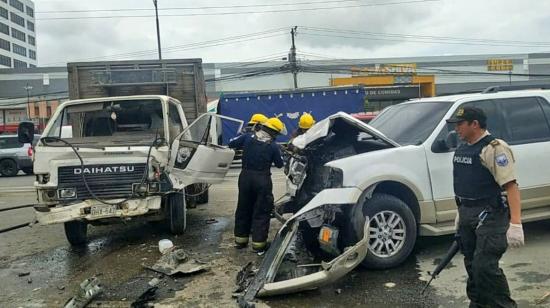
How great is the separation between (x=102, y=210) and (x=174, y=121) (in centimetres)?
189

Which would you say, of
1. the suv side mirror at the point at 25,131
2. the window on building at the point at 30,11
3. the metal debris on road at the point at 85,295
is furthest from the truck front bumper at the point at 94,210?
the window on building at the point at 30,11

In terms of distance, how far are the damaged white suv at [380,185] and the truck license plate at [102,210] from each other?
2.09 meters

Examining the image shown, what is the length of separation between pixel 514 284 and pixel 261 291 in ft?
7.76

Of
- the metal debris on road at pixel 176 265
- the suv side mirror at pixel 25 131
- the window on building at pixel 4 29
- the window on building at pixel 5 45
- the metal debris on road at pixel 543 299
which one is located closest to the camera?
the metal debris on road at pixel 543 299

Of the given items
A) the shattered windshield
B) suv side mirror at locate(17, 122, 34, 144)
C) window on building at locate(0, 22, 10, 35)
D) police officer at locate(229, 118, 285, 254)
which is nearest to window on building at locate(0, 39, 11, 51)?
window on building at locate(0, 22, 10, 35)

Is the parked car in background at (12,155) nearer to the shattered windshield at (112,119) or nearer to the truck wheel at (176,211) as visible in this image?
the shattered windshield at (112,119)

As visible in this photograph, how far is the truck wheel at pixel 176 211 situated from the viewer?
6945 millimetres

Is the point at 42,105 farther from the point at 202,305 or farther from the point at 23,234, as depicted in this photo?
the point at 202,305

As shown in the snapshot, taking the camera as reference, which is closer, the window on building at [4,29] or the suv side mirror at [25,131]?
the suv side mirror at [25,131]

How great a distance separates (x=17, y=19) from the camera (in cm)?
10081

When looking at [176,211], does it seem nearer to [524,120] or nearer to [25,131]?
[25,131]

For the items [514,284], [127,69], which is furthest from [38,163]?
[514,284]

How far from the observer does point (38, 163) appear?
21.2ft

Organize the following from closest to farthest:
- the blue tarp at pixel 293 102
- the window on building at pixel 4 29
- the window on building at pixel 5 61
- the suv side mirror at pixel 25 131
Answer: the suv side mirror at pixel 25 131 < the blue tarp at pixel 293 102 < the window on building at pixel 5 61 < the window on building at pixel 4 29
